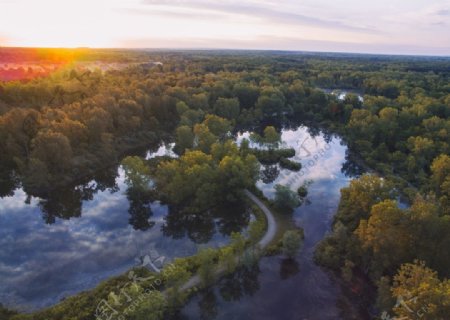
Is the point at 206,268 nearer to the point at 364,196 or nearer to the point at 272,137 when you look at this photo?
the point at 364,196

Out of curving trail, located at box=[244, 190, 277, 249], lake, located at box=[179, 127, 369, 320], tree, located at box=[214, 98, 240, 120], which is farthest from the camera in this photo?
tree, located at box=[214, 98, 240, 120]

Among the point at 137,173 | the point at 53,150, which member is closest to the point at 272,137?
the point at 137,173

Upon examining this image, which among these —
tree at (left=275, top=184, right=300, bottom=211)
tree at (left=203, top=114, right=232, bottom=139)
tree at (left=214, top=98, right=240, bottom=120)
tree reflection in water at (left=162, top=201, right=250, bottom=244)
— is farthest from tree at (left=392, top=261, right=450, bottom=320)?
tree at (left=214, top=98, right=240, bottom=120)

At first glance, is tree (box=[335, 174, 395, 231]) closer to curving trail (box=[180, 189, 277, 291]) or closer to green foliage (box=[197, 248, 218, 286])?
curving trail (box=[180, 189, 277, 291])

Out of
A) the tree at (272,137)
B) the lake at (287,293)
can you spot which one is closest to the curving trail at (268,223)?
the lake at (287,293)

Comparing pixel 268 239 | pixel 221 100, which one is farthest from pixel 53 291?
pixel 221 100

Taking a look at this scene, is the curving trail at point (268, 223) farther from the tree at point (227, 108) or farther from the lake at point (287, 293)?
the tree at point (227, 108)

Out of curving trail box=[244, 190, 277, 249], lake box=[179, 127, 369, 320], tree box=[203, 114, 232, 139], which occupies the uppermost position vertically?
tree box=[203, 114, 232, 139]
